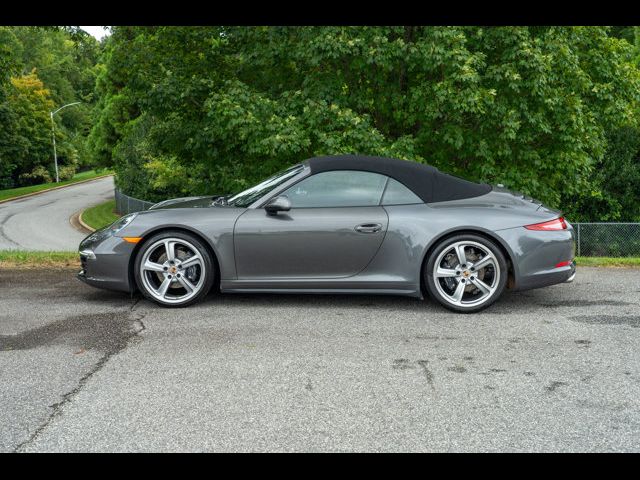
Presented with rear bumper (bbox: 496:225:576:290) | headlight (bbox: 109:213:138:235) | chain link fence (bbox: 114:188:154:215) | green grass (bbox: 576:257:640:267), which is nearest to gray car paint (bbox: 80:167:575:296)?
rear bumper (bbox: 496:225:576:290)

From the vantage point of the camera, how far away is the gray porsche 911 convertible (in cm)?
610

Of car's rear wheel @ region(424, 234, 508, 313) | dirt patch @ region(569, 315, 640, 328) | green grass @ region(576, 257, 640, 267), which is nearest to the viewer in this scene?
dirt patch @ region(569, 315, 640, 328)

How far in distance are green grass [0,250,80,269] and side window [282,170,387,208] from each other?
353cm

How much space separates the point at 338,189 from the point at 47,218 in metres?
30.0

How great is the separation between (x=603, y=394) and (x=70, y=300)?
4.74m

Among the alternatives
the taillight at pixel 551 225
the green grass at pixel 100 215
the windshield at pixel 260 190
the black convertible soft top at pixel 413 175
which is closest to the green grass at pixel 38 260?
the windshield at pixel 260 190

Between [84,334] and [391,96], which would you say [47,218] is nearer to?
[391,96]

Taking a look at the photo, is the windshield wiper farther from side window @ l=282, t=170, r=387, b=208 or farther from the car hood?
side window @ l=282, t=170, r=387, b=208

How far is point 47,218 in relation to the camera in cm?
3325

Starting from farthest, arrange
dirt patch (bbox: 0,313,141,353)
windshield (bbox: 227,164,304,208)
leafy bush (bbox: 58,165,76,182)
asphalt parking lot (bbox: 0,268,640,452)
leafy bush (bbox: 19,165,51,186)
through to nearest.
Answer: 1. leafy bush (bbox: 58,165,76,182)
2. leafy bush (bbox: 19,165,51,186)
3. windshield (bbox: 227,164,304,208)
4. dirt patch (bbox: 0,313,141,353)
5. asphalt parking lot (bbox: 0,268,640,452)

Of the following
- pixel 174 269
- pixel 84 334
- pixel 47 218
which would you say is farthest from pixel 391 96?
pixel 47 218

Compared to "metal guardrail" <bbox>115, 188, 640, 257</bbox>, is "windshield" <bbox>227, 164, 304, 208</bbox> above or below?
above

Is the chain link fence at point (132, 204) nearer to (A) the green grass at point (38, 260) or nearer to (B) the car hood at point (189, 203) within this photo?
(A) the green grass at point (38, 260)
